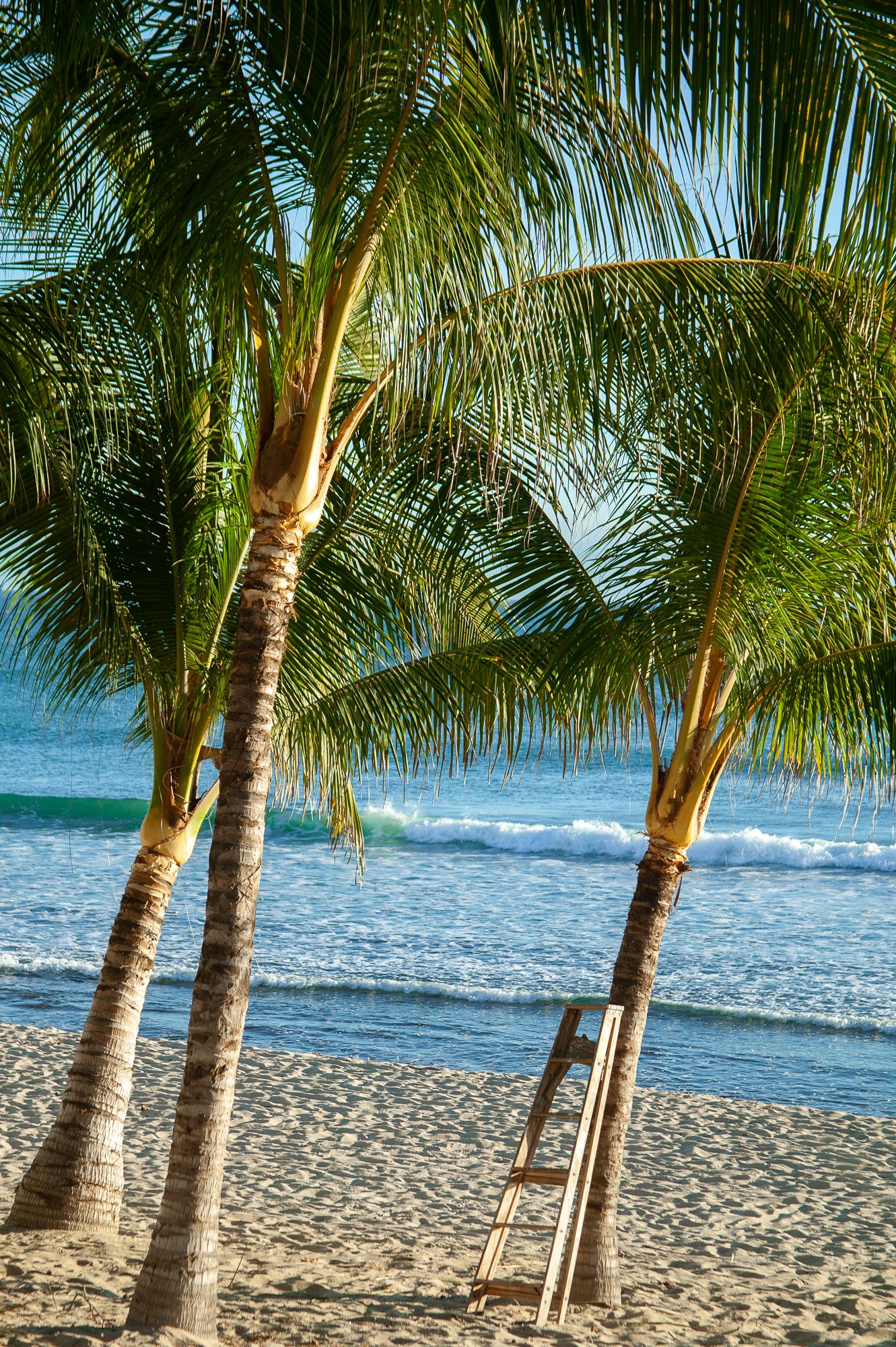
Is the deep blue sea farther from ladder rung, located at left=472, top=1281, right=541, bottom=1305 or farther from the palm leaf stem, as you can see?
ladder rung, located at left=472, top=1281, right=541, bottom=1305

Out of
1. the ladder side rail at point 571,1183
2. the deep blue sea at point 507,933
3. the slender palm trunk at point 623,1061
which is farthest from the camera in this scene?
the deep blue sea at point 507,933

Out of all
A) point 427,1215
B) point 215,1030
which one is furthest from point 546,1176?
point 427,1215

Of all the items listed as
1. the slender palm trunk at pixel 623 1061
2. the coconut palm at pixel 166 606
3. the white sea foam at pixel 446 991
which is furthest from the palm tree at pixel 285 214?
the white sea foam at pixel 446 991

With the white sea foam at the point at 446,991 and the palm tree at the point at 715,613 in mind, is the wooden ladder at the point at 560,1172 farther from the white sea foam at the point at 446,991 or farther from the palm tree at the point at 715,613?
the white sea foam at the point at 446,991

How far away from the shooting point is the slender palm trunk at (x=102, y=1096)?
5.09 metres

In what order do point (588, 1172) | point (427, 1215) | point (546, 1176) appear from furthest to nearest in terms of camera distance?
point (427, 1215) → point (588, 1172) → point (546, 1176)

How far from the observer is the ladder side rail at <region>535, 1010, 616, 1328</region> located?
4234 mm

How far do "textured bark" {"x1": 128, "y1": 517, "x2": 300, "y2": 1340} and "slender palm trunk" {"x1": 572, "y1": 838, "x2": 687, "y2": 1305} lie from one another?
182 cm

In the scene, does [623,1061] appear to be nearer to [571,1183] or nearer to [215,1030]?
[571,1183]

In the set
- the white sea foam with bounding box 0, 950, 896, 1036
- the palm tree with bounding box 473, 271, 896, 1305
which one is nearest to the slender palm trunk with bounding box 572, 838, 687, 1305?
the palm tree with bounding box 473, 271, 896, 1305

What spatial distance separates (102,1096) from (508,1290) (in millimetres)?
2042

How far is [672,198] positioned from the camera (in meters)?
3.35

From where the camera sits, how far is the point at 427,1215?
688 centimetres

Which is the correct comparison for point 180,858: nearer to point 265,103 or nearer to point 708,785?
point 708,785
